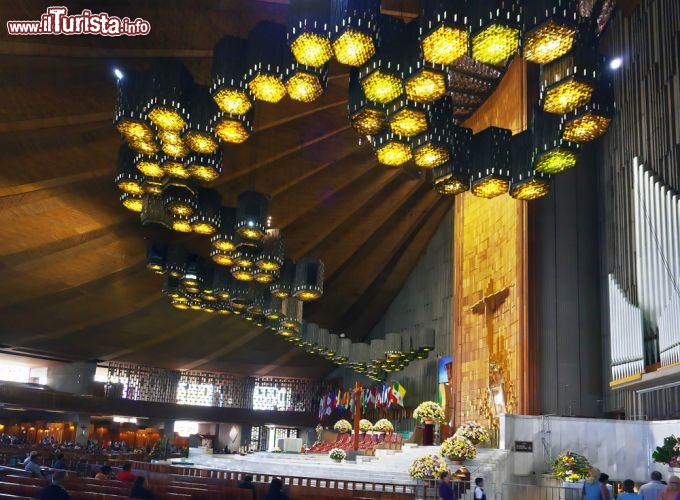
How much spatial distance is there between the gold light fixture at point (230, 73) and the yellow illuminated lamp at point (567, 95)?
14.4 ft

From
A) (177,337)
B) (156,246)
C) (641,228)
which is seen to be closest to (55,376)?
(177,337)

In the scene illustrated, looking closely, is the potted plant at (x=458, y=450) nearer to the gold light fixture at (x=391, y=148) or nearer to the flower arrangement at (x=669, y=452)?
the flower arrangement at (x=669, y=452)

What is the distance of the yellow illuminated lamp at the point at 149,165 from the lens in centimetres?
1209

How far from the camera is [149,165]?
12.2 meters

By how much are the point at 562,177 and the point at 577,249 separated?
1790 millimetres

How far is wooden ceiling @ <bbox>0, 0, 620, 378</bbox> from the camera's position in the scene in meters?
12.5

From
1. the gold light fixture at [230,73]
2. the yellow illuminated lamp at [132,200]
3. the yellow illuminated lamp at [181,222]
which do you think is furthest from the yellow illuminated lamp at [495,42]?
the yellow illuminated lamp at [132,200]

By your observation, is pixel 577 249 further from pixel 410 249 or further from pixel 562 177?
pixel 410 249

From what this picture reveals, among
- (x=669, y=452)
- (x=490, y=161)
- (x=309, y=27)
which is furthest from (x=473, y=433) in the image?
(x=309, y=27)

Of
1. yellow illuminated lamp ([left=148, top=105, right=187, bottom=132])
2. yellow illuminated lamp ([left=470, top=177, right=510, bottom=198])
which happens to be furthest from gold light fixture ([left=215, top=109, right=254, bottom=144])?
yellow illuminated lamp ([left=470, top=177, right=510, bottom=198])

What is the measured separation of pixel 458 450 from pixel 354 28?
797 centimetres

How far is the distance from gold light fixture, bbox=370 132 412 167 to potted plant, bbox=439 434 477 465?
5.49 meters

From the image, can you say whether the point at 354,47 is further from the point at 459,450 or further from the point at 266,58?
the point at 459,450

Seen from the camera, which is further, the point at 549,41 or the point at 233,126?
the point at 233,126
